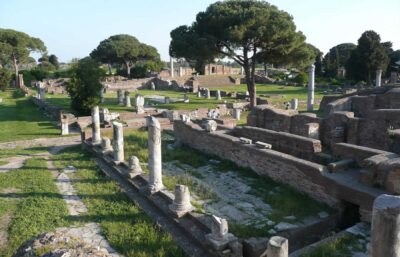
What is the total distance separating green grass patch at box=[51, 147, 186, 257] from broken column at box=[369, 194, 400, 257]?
12.2 ft

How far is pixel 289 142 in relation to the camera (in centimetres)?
1149

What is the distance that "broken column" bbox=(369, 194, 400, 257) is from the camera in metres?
3.96

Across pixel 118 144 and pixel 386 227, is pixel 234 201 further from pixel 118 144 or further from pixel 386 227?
pixel 386 227

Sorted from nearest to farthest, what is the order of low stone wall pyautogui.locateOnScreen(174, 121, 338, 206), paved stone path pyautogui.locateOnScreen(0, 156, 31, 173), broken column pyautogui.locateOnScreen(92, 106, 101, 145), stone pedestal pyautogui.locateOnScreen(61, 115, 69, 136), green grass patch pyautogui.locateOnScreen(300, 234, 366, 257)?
green grass patch pyautogui.locateOnScreen(300, 234, 366, 257), low stone wall pyautogui.locateOnScreen(174, 121, 338, 206), paved stone path pyautogui.locateOnScreen(0, 156, 31, 173), broken column pyautogui.locateOnScreen(92, 106, 101, 145), stone pedestal pyautogui.locateOnScreen(61, 115, 69, 136)

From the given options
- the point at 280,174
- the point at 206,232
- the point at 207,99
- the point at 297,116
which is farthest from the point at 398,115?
the point at 207,99

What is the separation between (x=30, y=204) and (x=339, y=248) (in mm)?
7266

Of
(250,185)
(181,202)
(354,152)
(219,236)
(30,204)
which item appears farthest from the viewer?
(250,185)

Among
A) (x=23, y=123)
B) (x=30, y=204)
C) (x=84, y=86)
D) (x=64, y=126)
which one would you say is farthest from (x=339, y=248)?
(x=23, y=123)

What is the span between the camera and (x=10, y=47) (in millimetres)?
47875

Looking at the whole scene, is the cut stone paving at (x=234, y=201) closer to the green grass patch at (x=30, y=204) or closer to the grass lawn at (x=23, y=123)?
the green grass patch at (x=30, y=204)

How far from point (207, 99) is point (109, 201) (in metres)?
24.6

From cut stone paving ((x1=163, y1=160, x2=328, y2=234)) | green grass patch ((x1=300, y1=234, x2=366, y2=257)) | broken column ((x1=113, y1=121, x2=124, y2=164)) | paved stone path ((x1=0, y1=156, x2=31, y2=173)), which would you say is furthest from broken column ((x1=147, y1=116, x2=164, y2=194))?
paved stone path ((x1=0, y1=156, x2=31, y2=173))

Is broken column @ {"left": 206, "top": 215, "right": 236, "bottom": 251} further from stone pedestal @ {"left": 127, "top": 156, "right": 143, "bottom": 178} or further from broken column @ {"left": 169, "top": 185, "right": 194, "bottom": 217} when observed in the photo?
stone pedestal @ {"left": 127, "top": 156, "right": 143, "bottom": 178}

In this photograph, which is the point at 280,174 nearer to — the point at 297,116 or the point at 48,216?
the point at 297,116
